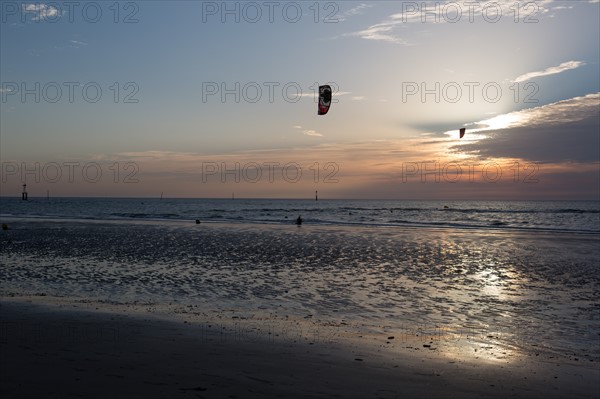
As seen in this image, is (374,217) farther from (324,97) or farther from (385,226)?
(324,97)

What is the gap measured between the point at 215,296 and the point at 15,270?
9534 mm

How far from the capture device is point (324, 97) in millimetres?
28516

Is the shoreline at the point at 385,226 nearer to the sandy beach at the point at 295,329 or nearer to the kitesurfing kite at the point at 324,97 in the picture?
the kitesurfing kite at the point at 324,97

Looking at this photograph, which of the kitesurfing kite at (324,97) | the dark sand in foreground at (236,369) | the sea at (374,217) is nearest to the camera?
the dark sand in foreground at (236,369)

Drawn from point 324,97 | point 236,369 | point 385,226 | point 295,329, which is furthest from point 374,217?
point 236,369

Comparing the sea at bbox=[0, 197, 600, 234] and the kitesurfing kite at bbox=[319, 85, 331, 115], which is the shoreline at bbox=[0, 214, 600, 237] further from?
the kitesurfing kite at bbox=[319, 85, 331, 115]

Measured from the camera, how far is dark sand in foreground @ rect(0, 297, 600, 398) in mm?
6703

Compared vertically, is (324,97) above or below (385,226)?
above

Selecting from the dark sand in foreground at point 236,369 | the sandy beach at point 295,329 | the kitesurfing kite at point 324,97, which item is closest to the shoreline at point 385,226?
the kitesurfing kite at point 324,97

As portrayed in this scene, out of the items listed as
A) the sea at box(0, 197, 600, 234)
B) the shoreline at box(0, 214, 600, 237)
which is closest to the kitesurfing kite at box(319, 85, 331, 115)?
the shoreline at box(0, 214, 600, 237)

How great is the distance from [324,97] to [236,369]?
74.5 feet

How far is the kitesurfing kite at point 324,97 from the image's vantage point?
27.4m

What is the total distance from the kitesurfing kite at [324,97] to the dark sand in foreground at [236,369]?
19.1m

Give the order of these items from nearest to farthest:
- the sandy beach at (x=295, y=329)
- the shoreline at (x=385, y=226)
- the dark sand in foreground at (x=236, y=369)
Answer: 1. the dark sand in foreground at (x=236, y=369)
2. the sandy beach at (x=295, y=329)
3. the shoreline at (x=385, y=226)
